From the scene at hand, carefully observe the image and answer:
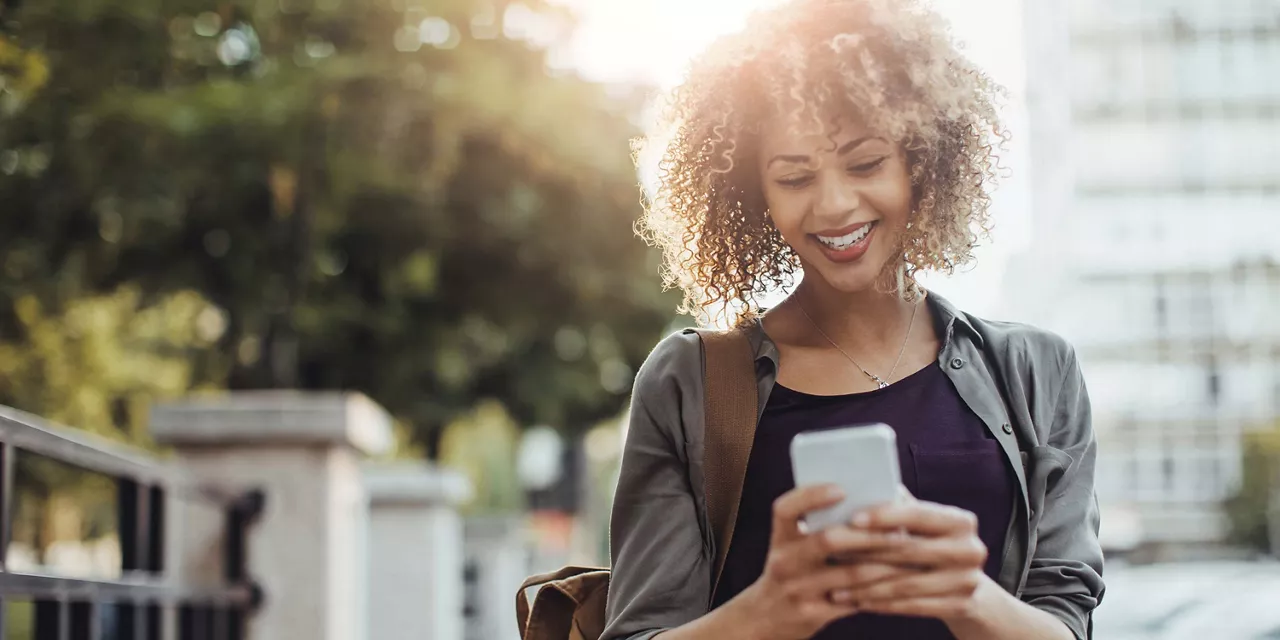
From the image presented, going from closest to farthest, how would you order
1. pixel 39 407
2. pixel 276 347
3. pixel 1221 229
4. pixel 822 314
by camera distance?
pixel 822 314
pixel 276 347
pixel 39 407
pixel 1221 229

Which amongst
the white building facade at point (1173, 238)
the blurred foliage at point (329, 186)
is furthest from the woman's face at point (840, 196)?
the white building facade at point (1173, 238)

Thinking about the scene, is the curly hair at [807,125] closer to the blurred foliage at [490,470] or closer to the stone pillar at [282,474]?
the stone pillar at [282,474]

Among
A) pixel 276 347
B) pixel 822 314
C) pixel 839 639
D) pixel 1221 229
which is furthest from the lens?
pixel 1221 229

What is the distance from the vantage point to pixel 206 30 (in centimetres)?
847

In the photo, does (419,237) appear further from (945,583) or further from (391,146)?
(945,583)

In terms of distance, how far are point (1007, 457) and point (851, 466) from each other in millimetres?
492

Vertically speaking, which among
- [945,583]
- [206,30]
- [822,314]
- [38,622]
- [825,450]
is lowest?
[38,622]

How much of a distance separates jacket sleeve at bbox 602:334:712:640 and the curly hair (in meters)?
0.24

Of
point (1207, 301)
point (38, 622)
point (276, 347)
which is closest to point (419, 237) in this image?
point (276, 347)

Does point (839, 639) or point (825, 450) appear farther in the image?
point (839, 639)

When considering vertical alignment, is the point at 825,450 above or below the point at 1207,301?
below

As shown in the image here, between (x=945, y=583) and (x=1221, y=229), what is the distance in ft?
179

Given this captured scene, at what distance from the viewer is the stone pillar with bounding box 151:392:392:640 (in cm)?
535

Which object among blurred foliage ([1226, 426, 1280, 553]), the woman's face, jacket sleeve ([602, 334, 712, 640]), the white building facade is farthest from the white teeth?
the white building facade
